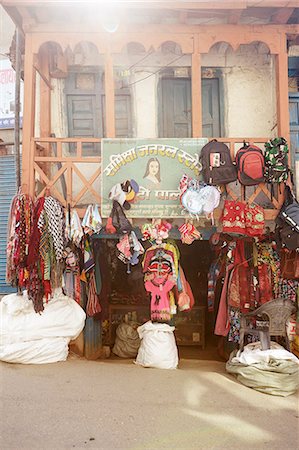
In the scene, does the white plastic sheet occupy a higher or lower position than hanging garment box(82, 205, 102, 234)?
lower

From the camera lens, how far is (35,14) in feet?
21.8

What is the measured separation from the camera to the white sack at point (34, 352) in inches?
251

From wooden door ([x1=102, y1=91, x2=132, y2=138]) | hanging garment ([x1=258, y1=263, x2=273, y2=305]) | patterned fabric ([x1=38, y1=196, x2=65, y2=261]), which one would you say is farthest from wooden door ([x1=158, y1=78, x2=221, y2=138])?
patterned fabric ([x1=38, y1=196, x2=65, y2=261])

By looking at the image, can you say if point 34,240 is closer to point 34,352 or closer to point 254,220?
point 34,352

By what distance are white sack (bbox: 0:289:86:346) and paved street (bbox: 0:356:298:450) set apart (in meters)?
0.44

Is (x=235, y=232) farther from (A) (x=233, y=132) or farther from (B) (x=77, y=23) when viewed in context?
(B) (x=77, y=23)

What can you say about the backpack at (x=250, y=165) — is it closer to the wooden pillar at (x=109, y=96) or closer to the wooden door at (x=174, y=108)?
the wooden pillar at (x=109, y=96)

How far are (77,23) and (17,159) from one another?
2552 mm

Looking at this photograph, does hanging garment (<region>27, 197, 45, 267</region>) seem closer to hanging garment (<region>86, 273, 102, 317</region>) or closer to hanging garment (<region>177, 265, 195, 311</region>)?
hanging garment (<region>86, 273, 102, 317</region>)

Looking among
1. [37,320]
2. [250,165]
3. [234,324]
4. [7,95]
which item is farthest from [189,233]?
[7,95]

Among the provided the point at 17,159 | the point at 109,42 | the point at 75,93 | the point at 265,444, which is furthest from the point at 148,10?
the point at 265,444

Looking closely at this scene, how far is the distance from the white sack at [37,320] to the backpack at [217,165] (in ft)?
9.31

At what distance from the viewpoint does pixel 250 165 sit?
6395 millimetres

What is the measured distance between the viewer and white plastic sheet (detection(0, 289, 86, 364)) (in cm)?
643
